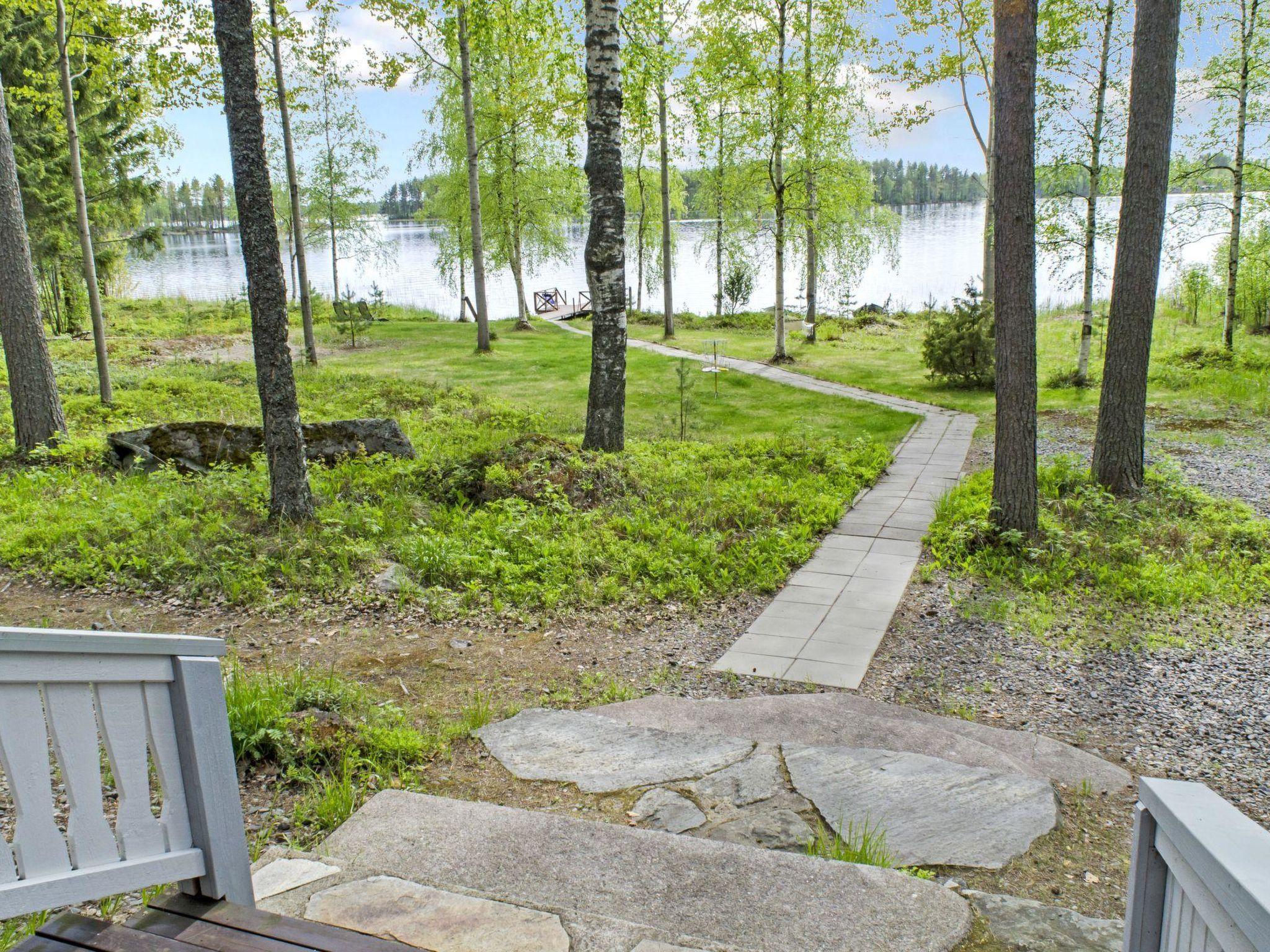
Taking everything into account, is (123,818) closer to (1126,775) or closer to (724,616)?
(1126,775)

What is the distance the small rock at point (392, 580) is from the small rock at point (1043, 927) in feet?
14.2

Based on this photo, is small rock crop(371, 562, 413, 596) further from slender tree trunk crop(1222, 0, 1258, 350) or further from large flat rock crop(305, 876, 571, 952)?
slender tree trunk crop(1222, 0, 1258, 350)

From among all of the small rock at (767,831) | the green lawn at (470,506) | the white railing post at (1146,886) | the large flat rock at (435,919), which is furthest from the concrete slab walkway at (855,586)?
the white railing post at (1146,886)

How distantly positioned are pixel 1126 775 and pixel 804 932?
236 cm

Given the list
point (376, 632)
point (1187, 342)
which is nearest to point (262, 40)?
point (376, 632)

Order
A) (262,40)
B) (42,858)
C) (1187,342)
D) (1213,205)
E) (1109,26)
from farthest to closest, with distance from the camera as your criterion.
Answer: (1187,342), (1213,205), (262,40), (1109,26), (42,858)

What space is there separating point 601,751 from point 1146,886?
8.85 ft

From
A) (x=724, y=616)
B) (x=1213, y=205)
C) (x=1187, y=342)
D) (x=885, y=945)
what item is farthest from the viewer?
(x=1187, y=342)

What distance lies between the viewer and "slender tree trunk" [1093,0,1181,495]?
7.75 metres

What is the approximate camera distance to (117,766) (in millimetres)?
1916

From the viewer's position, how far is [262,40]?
13953 mm

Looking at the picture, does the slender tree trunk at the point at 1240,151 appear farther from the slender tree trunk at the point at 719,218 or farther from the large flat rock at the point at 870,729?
the large flat rock at the point at 870,729

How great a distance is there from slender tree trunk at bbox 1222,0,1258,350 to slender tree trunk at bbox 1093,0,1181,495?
30.8 ft

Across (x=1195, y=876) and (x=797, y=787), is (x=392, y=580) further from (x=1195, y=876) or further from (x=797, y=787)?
(x=1195, y=876)
